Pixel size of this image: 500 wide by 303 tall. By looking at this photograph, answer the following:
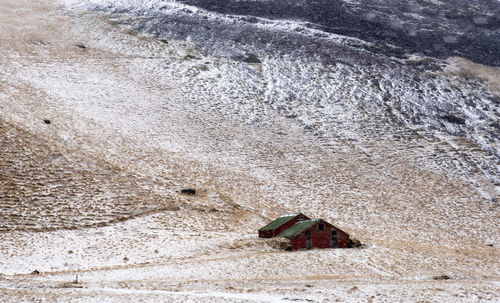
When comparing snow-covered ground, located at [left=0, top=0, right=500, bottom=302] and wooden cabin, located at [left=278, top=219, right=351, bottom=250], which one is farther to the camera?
wooden cabin, located at [left=278, top=219, right=351, bottom=250]

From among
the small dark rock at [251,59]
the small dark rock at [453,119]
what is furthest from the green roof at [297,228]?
the small dark rock at [251,59]

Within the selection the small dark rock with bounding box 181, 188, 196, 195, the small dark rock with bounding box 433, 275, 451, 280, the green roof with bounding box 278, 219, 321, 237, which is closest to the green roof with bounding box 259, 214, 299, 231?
the green roof with bounding box 278, 219, 321, 237

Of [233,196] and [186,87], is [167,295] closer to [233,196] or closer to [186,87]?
[233,196]

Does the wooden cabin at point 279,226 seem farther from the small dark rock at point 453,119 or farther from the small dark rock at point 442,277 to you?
the small dark rock at point 453,119

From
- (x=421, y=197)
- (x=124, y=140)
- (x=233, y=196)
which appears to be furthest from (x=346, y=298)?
(x=124, y=140)

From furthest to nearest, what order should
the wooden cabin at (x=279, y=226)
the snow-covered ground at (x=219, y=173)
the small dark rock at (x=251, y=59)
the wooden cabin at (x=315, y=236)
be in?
the small dark rock at (x=251, y=59)
the wooden cabin at (x=279, y=226)
the wooden cabin at (x=315, y=236)
the snow-covered ground at (x=219, y=173)

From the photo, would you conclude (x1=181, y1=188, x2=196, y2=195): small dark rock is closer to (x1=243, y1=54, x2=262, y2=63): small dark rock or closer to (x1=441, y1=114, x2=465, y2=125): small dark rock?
(x1=441, y1=114, x2=465, y2=125): small dark rock
